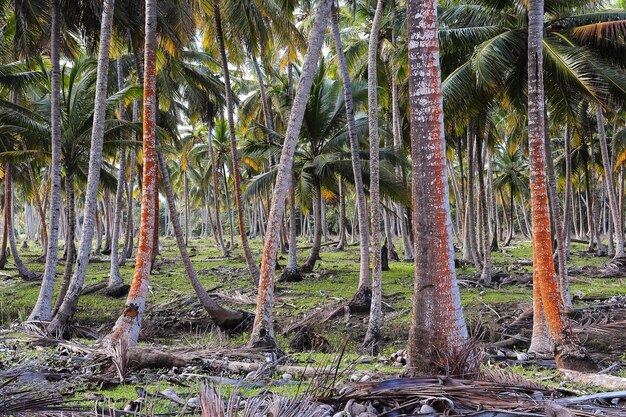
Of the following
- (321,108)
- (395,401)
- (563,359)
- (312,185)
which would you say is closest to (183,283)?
(312,185)

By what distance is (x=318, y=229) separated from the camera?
19.1 metres

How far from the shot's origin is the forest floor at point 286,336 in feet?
16.2

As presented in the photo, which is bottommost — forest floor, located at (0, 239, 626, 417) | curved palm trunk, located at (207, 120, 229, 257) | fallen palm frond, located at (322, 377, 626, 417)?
forest floor, located at (0, 239, 626, 417)

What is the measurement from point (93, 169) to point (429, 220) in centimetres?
752

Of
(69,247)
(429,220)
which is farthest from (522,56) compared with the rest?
(69,247)

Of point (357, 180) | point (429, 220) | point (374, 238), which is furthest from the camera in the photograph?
point (357, 180)

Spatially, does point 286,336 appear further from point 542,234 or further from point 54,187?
point 54,187

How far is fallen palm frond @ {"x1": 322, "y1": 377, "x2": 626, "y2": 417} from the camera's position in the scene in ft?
12.0

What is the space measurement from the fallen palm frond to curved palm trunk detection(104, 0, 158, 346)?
5.13 metres

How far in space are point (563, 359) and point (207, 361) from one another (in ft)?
15.0

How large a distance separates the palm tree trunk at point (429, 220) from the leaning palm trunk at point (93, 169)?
7.16m


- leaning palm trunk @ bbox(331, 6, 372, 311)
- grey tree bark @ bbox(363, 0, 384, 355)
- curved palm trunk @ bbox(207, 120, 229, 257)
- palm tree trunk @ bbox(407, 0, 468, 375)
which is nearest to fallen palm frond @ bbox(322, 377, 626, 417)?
palm tree trunk @ bbox(407, 0, 468, 375)

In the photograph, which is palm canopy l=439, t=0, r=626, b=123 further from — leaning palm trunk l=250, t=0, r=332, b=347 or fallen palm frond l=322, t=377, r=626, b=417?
fallen palm frond l=322, t=377, r=626, b=417

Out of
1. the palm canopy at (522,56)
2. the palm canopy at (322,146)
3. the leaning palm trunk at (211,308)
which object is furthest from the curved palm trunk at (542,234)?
the palm canopy at (322,146)
